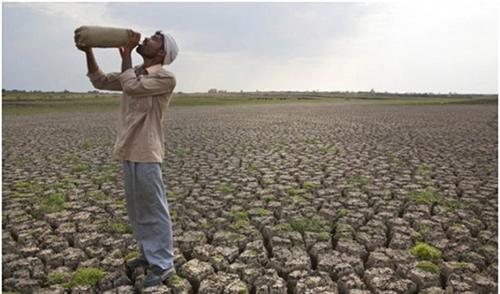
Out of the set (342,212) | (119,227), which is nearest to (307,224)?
(342,212)

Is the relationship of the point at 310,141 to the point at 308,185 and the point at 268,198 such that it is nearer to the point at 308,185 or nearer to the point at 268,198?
the point at 308,185

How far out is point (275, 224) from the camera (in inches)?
145

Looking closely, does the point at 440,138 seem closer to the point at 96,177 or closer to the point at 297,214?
the point at 297,214

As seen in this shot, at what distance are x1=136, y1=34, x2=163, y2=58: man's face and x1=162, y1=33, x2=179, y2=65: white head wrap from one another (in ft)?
0.11

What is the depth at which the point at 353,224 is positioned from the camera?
143 inches

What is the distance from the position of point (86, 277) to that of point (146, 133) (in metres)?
1.07

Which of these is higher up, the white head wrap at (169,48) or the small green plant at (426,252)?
the white head wrap at (169,48)

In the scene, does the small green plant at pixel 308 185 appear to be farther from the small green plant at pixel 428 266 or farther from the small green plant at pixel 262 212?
the small green plant at pixel 428 266

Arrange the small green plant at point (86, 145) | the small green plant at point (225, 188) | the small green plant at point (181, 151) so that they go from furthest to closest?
the small green plant at point (86, 145), the small green plant at point (181, 151), the small green plant at point (225, 188)

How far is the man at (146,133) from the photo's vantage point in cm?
237

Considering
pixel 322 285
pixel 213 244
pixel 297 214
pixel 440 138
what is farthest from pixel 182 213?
pixel 440 138

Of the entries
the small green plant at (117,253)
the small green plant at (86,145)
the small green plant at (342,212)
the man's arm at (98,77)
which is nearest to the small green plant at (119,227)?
the small green plant at (117,253)

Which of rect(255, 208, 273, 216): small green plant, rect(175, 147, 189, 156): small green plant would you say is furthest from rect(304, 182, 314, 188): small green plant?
rect(175, 147, 189, 156): small green plant

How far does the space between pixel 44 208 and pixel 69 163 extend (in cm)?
281
